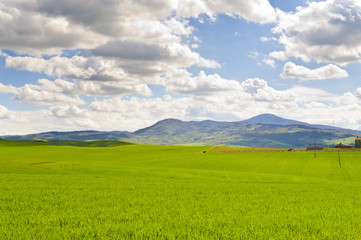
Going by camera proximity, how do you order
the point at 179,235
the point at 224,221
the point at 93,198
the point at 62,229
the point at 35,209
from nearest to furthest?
1. the point at 179,235
2. the point at 62,229
3. the point at 224,221
4. the point at 35,209
5. the point at 93,198

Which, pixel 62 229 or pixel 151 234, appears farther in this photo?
pixel 62 229

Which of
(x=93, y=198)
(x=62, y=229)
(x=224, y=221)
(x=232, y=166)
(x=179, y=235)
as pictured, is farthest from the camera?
(x=232, y=166)

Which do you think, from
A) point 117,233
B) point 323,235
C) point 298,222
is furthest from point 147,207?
point 323,235

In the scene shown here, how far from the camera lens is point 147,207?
1513cm

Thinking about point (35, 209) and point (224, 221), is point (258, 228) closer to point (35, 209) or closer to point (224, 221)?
point (224, 221)

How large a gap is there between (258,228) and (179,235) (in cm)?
333

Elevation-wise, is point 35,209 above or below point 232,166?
above

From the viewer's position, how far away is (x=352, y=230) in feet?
35.1

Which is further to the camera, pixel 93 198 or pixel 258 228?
pixel 93 198

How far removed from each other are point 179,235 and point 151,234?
3.39 ft

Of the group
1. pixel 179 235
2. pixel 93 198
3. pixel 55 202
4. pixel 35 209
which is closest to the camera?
pixel 179 235

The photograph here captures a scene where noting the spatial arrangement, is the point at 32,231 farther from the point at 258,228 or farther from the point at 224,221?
the point at 258,228

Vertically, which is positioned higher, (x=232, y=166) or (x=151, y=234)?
(x=151, y=234)

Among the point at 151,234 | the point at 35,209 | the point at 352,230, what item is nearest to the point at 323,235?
the point at 352,230
